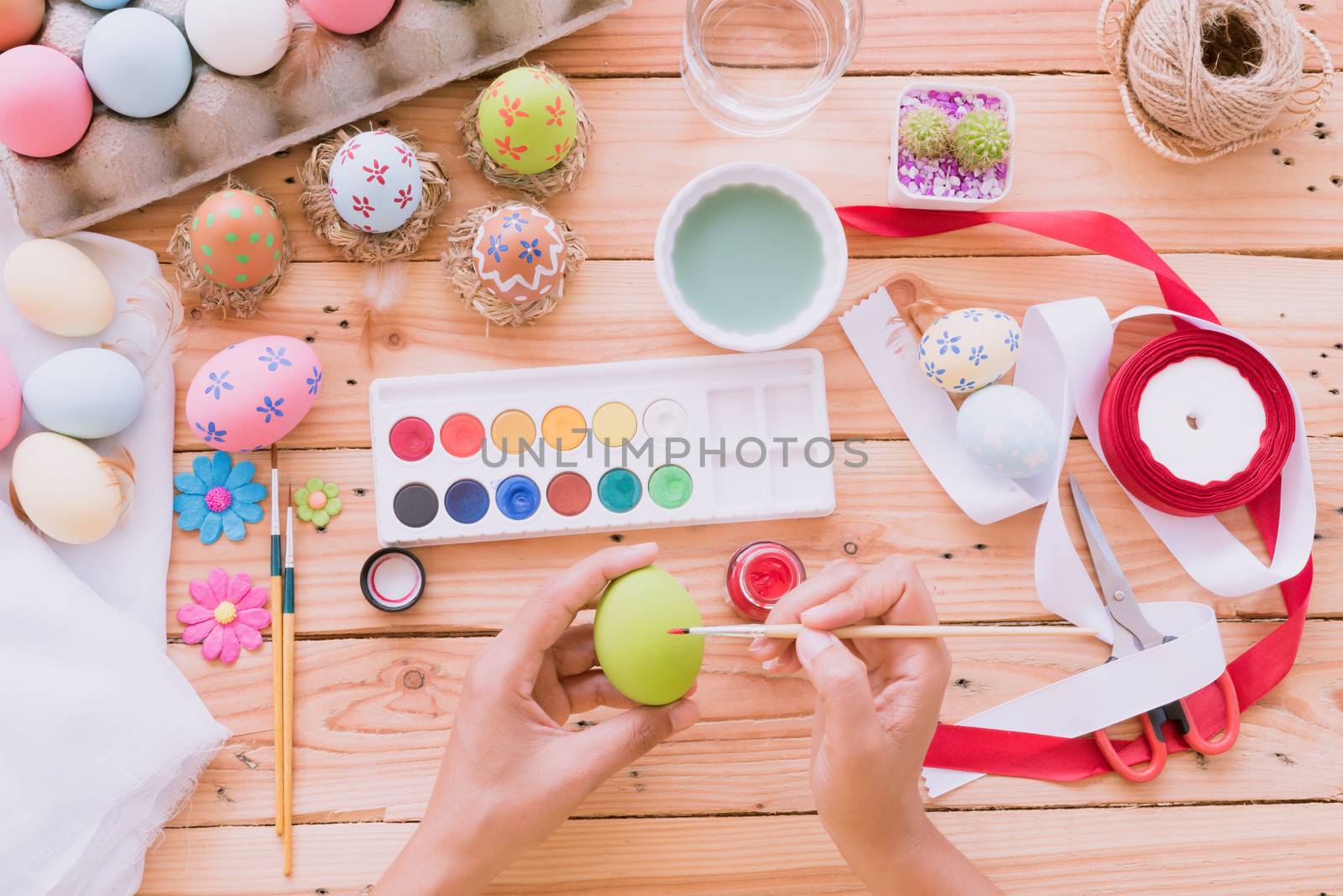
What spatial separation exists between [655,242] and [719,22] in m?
0.33

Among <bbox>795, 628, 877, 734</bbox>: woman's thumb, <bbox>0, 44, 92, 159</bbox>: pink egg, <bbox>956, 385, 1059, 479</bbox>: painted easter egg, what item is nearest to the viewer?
<bbox>795, 628, 877, 734</bbox>: woman's thumb

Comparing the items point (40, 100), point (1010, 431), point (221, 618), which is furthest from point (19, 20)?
point (1010, 431)

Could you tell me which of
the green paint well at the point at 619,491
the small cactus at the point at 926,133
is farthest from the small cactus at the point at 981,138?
the green paint well at the point at 619,491

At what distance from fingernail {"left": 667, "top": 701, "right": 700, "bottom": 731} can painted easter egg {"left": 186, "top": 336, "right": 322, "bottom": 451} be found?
1.89ft

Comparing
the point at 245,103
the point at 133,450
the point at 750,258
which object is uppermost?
the point at 245,103

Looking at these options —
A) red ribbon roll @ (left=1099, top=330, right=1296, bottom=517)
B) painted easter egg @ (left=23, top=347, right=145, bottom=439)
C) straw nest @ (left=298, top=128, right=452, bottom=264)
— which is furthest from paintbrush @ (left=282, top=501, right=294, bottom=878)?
red ribbon roll @ (left=1099, top=330, right=1296, bottom=517)

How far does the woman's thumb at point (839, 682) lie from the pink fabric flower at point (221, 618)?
0.71m

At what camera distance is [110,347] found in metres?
1.13

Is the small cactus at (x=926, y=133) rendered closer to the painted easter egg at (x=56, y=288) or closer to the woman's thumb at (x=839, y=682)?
the woman's thumb at (x=839, y=682)

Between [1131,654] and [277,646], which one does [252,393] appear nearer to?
[277,646]

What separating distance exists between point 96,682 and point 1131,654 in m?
1.28

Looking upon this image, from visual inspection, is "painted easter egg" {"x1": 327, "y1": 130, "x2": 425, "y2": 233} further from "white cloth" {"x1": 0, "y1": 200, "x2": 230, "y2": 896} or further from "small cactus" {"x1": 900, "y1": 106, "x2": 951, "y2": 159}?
"small cactus" {"x1": 900, "y1": 106, "x2": 951, "y2": 159}

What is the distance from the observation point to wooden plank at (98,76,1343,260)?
47.2 inches

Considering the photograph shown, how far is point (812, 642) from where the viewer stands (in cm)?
89
